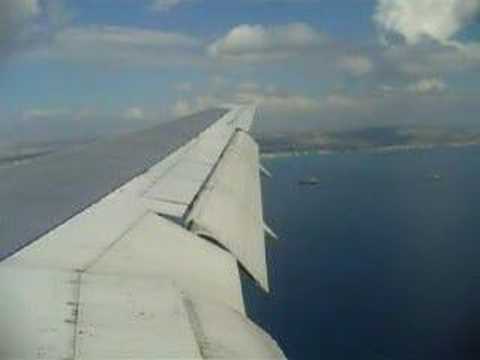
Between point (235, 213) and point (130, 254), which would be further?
point (235, 213)

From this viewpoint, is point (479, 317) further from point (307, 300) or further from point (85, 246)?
point (85, 246)

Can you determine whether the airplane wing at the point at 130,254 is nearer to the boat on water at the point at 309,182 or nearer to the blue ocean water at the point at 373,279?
the blue ocean water at the point at 373,279

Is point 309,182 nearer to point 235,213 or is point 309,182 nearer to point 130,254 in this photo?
point 235,213

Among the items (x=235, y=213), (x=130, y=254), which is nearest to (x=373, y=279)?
(x=235, y=213)

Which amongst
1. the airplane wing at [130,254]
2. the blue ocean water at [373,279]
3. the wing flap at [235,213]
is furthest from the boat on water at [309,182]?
the airplane wing at [130,254]

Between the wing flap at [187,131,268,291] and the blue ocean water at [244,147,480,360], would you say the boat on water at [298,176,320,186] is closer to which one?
the blue ocean water at [244,147,480,360]
